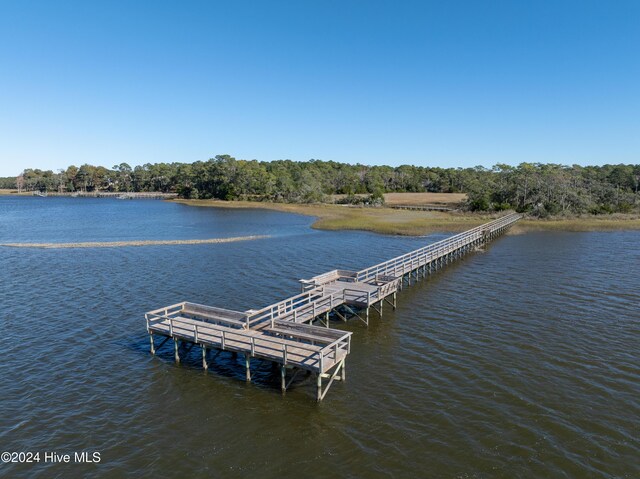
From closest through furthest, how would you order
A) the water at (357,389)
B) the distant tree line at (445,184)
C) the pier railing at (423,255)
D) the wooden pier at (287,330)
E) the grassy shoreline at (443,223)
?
the water at (357,389), the wooden pier at (287,330), the pier railing at (423,255), the grassy shoreline at (443,223), the distant tree line at (445,184)

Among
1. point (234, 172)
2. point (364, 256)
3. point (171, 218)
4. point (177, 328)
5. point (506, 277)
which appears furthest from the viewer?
point (234, 172)

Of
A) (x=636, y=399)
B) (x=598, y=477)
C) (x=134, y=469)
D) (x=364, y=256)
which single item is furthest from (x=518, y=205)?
(x=134, y=469)

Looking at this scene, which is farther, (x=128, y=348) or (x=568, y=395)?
(x=128, y=348)

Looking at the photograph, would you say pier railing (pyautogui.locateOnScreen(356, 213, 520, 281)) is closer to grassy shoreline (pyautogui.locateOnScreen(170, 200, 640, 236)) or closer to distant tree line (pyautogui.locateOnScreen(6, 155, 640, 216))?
grassy shoreline (pyautogui.locateOnScreen(170, 200, 640, 236))

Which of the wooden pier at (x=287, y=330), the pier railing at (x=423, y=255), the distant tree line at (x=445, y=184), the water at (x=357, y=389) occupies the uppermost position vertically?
the distant tree line at (x=445, y=184)

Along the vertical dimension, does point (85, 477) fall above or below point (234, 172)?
below

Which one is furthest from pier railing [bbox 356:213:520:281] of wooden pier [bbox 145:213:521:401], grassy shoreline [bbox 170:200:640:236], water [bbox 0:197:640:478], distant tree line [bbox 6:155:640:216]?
distant tree line [bbox 6:155:640:216]

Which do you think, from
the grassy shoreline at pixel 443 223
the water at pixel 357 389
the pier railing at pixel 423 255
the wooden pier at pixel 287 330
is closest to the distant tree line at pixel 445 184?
the grassy shoreline at pixel 443 223

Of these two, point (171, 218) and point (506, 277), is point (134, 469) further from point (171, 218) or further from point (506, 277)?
point (171, 218)

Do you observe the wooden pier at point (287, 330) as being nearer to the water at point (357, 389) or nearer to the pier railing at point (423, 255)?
the water at point (357, 389)
